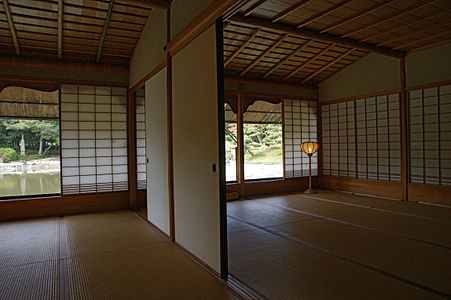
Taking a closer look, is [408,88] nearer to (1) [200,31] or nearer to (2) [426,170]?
(2) [426,170]

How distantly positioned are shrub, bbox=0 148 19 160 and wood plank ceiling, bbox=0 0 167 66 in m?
4.41

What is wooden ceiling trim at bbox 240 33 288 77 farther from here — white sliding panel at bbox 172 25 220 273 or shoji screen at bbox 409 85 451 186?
white sliding panel at bbox 172 25 220 273

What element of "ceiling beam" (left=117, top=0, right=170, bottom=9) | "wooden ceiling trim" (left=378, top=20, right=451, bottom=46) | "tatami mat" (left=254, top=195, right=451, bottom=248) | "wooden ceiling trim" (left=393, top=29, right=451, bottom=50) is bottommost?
"tatami mat" (left=254, top=195, right=451, bottom=248)

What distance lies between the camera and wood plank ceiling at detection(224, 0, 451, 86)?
4294mm

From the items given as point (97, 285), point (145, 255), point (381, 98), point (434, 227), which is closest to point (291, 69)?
point (381, 98)

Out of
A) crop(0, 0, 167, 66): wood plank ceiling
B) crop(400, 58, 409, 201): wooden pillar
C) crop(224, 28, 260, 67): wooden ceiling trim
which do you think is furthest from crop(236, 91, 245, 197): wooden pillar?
crop(400, 58, 409, 201): wooden pillar

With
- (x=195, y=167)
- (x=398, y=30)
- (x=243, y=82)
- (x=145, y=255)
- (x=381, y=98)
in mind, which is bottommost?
(x=145, y=255)

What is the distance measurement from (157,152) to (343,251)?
2389 millimetres

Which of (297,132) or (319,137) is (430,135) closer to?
(319,137)

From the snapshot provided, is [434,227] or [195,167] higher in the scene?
[195,167]

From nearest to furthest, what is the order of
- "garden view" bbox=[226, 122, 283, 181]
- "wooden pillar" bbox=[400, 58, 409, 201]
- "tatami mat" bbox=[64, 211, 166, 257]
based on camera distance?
"tatami mat" bbox=[64, 211, 166, 257] → "wooden pillar" bbox=[400, 58, 409, 201] → "garden view" bbox=[226, 122, 283, 181]

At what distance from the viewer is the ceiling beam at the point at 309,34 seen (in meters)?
4.50

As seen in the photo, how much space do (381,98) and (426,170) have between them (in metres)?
1.57

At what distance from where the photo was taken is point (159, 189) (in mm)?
3928
